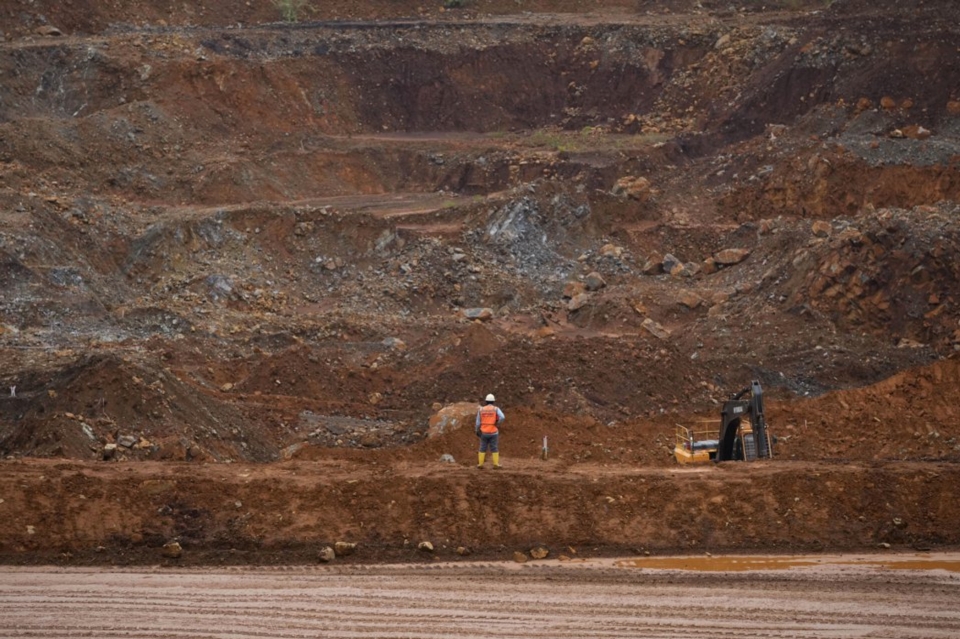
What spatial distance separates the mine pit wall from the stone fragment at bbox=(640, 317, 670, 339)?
1169 cm

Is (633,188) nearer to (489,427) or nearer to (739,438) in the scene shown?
(739,438)

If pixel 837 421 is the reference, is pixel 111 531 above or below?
below

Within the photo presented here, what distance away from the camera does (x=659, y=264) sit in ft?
109

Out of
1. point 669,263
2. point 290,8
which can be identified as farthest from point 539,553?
point 290,8

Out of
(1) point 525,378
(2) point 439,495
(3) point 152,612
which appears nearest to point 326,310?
(1) point 525,378

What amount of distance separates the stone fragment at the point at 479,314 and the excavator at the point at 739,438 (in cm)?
1033

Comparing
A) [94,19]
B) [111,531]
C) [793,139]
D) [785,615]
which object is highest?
[94,19]

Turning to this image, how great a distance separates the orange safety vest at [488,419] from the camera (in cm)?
1723

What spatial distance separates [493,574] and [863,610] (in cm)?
383

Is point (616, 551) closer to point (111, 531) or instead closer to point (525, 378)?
point (111, 531)

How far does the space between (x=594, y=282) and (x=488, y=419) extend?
14921 millimetres

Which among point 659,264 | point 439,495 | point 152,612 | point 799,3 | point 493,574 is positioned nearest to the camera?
point 152,612

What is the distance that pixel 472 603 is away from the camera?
13.8m

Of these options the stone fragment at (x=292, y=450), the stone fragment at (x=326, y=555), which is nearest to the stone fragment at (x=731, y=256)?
the stone fragment at (x=292, y=450)
